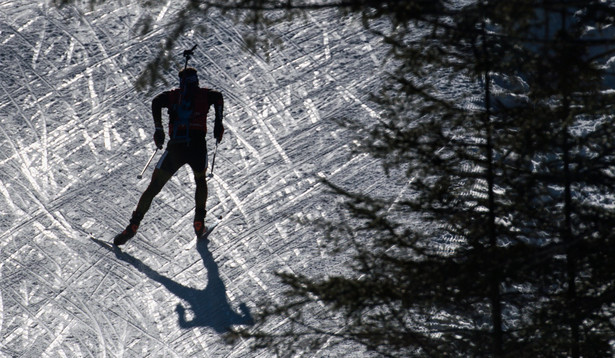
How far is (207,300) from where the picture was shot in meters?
10.8

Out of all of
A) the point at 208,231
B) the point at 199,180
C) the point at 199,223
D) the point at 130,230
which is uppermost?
the point at 199,180

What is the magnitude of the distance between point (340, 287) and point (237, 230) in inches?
224

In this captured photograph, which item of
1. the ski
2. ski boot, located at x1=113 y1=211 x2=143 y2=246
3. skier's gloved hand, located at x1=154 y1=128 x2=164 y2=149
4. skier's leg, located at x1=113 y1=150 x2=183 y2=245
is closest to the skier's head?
skier's gloved hand, located at x1=154 y1=128 x2=164 y2=149

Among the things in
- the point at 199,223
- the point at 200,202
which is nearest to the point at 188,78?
the point at 200,202

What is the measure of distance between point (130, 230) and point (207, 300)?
5.02ft

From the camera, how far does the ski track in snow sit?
34.7 ft

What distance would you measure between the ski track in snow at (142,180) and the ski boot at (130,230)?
13 cm

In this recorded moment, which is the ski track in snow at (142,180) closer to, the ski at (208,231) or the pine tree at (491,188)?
the ski at (208,231)

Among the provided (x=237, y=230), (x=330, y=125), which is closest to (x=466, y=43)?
(x=237, y=230)

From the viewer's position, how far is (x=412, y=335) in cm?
680

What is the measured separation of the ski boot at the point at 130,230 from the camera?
11695 mm

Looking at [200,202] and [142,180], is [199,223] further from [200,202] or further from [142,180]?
[142,180]

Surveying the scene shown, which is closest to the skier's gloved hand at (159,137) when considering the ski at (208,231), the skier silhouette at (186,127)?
the skier silhouette at (186,127)

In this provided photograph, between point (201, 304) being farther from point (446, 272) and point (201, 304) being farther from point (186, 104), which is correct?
point (446, 272)
